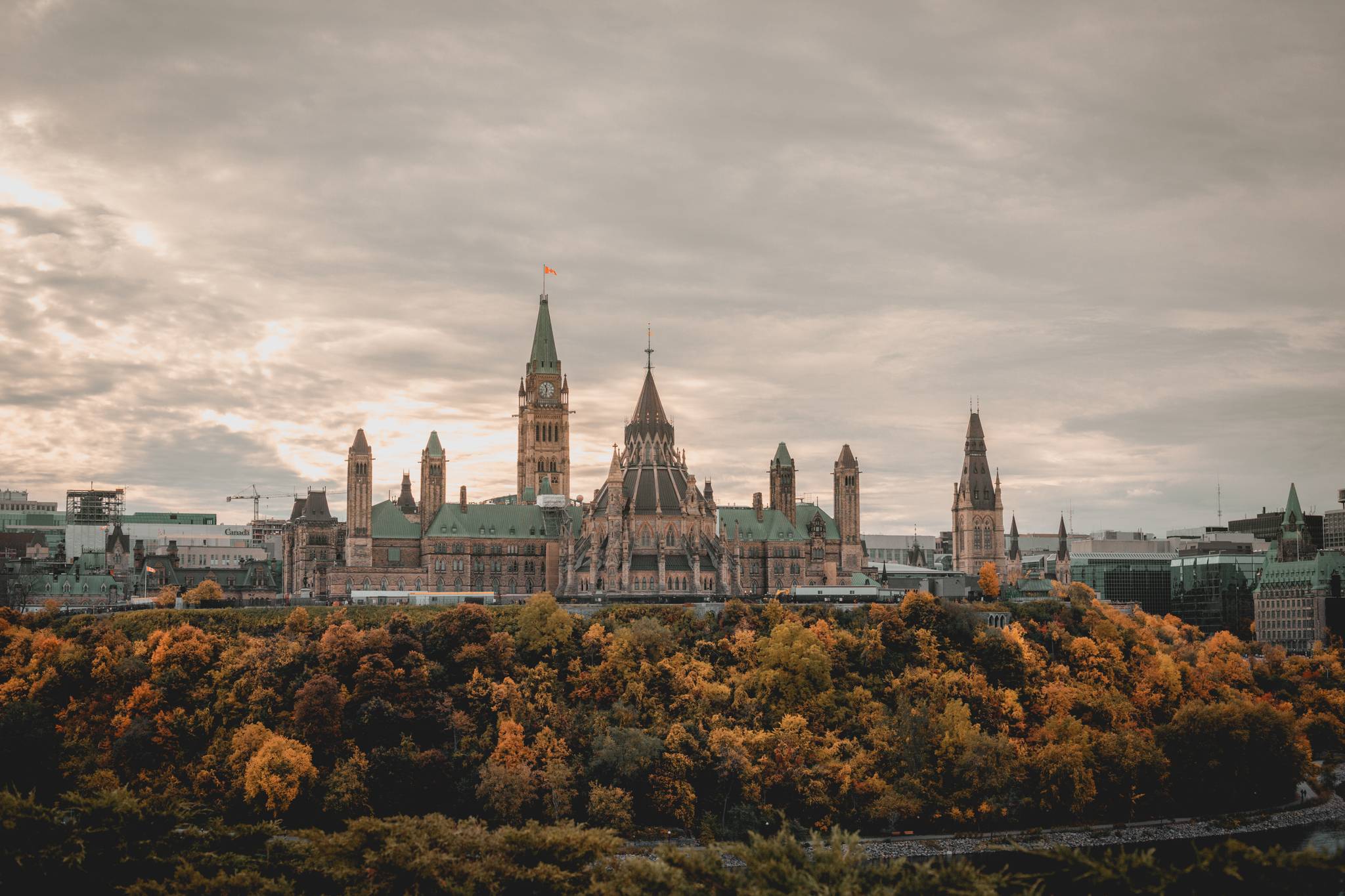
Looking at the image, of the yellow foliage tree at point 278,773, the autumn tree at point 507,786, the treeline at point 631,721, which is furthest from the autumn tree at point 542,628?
the yellow foliage tree at point 278,773

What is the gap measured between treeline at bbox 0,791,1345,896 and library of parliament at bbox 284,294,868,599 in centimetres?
8560

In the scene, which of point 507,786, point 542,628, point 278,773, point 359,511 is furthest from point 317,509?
point 507,786

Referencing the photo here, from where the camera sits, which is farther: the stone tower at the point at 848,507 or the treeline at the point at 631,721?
the stone tower at the point at 848,507

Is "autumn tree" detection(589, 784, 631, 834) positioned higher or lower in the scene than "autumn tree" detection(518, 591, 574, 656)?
lower

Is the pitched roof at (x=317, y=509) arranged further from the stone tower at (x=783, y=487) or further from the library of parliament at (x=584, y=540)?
the stone tower at (x=783, y=487)

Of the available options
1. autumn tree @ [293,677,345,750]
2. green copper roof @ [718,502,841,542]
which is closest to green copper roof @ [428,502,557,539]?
green copper roof @ [718,502,841,542]

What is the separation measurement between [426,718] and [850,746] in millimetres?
37854

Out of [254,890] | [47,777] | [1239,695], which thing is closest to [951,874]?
[254,890]

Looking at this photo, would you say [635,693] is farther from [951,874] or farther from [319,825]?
[951,874]

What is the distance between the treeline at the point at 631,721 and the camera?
358ft

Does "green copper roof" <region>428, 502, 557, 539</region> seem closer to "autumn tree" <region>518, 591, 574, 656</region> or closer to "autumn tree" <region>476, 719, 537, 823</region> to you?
"autumn tree" <region>518, 591, 574, 656</region>

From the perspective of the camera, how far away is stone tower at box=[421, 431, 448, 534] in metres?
179

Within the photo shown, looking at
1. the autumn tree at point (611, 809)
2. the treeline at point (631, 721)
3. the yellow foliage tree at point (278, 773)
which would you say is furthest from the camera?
the treeline at point (631, 721)

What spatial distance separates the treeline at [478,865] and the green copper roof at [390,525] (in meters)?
90.0
